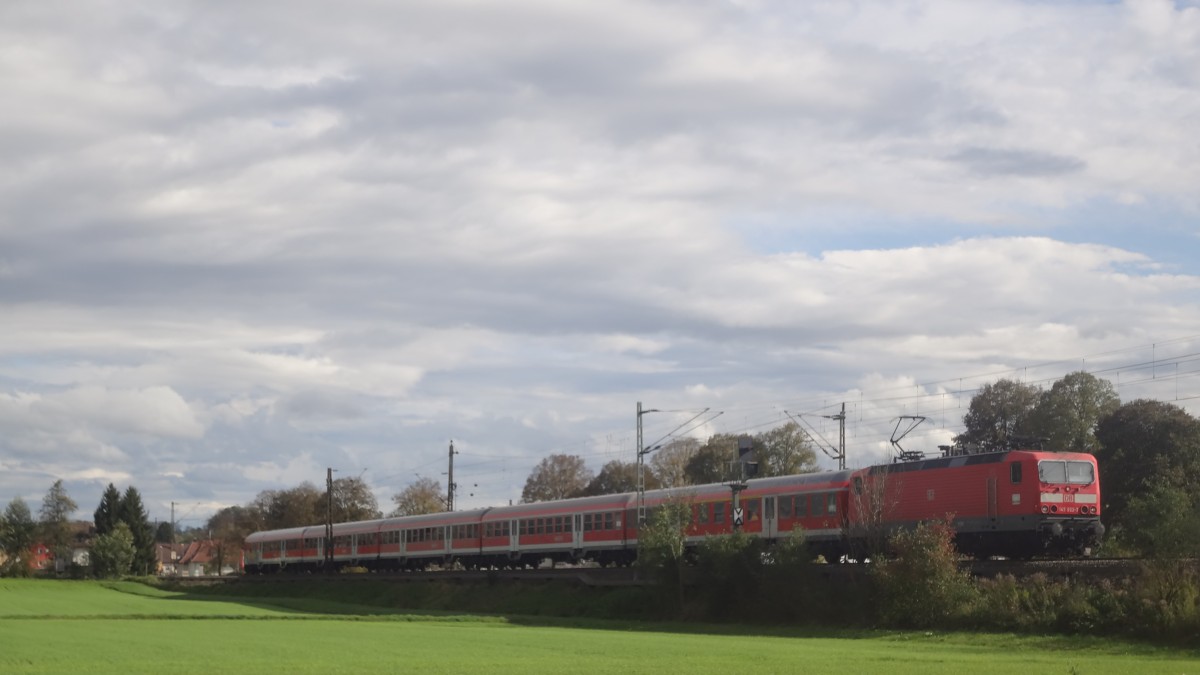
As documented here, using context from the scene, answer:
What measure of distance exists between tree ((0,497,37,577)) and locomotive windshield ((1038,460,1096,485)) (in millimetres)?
123629

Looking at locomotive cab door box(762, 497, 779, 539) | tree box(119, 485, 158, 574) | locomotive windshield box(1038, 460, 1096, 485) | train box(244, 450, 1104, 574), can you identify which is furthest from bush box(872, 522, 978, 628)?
tree box(119, 485, 158, 574)

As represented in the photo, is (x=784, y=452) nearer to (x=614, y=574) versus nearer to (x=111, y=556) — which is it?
(x=614, y=574)

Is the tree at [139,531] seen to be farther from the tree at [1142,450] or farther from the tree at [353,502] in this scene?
the tree at [1142,450]

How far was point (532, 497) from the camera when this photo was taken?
124688 millimetres

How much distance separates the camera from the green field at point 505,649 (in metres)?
34.0

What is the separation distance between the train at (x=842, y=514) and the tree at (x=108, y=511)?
91.1 metres

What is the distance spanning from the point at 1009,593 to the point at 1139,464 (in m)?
35.6

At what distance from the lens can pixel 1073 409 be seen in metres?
84.7

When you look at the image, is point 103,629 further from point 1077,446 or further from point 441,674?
point 1077,446

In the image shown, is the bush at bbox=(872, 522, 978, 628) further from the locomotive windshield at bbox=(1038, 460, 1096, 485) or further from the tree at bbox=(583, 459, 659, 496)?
the tree at bbox=(583, 459, 659, 496)

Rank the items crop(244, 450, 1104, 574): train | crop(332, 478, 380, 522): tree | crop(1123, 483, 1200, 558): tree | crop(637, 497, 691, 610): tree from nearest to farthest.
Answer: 1. crop(1123, 483, 1200, 558): tree
2. crop(244, 450, 1104, 574): train
3. crop(637, 497, 691, 610): tree
4. crop(332, 478, 380, 522): tree

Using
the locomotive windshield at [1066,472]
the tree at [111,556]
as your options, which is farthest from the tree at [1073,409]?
the tree at [111,556]

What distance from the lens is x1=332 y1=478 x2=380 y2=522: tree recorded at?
134m

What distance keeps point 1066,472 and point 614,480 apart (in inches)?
3065
